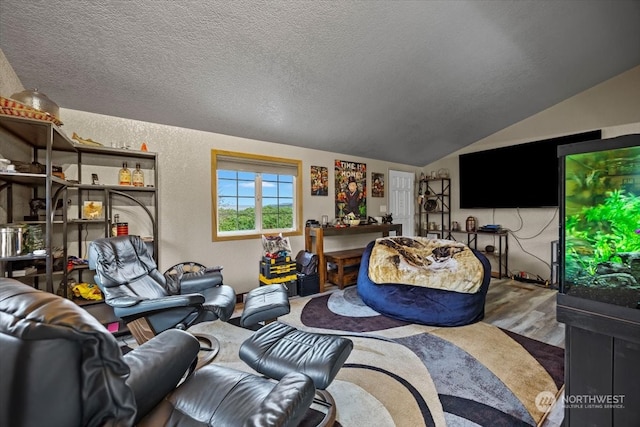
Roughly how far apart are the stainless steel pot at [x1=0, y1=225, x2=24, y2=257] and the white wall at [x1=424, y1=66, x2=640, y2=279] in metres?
5.98

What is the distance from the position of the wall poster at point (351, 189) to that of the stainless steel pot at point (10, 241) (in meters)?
3.76

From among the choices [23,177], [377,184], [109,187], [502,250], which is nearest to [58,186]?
[109,187]

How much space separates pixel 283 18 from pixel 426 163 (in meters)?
4.62

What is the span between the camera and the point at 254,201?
159 inches

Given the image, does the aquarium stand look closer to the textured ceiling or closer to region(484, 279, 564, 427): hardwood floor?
region(484, 279, 564, 427): hardwood floor

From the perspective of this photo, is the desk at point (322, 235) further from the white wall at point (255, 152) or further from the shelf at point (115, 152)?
the shelf at point (115, 152)

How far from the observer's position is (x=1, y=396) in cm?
59

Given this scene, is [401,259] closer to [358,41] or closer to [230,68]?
[358,41]

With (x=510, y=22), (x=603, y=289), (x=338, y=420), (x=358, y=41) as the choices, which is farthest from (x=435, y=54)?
(x=338, y=420)

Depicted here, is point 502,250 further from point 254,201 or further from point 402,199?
point 254,201

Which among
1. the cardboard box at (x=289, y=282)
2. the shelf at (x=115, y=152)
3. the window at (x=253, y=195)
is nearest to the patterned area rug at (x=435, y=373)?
the cardboard box at (x=289, y=282)

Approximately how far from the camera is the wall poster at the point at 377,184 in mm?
5343

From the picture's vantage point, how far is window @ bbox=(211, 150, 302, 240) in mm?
3701

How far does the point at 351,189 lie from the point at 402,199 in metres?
1.49
